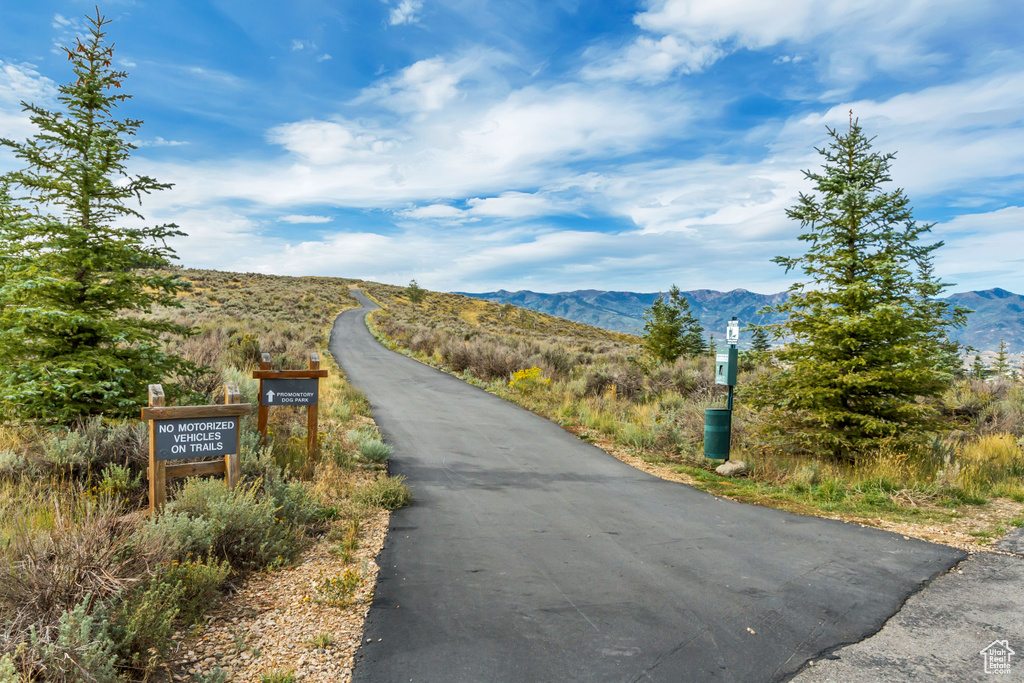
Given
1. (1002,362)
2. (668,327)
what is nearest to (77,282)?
(668,327)

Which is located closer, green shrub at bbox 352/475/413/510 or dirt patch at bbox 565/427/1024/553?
dirt patch at bbox 565/427/1024/553

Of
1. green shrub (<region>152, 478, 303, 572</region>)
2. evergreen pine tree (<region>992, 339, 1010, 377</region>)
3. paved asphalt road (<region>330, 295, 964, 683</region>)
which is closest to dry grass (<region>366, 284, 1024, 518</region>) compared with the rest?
paved asphalt road (<region>330, 295, 964, 683</region>)

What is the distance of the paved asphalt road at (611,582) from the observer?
12.1 feet

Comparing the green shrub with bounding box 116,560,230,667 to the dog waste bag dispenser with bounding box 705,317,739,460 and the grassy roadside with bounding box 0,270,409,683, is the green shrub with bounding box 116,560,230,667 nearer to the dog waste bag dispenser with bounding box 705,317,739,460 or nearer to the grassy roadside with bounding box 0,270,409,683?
the grassy roadside with bounding box 0,270,409,683

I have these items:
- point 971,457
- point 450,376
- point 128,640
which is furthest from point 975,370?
point 128,640

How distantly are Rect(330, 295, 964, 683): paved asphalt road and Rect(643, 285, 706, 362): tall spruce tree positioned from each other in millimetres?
16062

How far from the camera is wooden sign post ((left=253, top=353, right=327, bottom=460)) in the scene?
800cm

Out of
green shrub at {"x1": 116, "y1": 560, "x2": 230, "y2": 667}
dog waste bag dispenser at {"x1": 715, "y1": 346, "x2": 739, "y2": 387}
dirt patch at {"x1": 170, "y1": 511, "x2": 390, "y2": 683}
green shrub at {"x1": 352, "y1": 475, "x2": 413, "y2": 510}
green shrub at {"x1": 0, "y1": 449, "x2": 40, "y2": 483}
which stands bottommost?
dirt patch at {"x1": 170, "y1": 511, "x2": 390, "y2": 683}

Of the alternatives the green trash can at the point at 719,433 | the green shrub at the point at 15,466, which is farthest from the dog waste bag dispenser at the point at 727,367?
the green shrub at the point at 15,466

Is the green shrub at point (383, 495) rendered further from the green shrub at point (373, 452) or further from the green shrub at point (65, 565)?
the green shrub at point (65, 565)

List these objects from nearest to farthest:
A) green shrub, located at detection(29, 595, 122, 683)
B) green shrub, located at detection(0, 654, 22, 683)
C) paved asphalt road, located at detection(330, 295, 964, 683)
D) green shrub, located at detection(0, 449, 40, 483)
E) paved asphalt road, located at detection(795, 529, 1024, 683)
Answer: green shrub, located at detection(0, 654, 22, 683) → green shrub, located at detection(29, 595, 122, 683) → paved asphalt road, located at detection(795, 529, 1024, 683) → paved asphalt road, located at detection(330, 295, 964, 683) → green shrub, located at detection(0, 449, 40, 483)

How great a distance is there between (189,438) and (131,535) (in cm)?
121

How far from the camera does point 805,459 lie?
9.31 metres

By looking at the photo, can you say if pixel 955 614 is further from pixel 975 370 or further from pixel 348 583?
pixel 975 370
